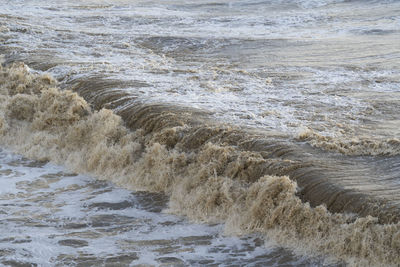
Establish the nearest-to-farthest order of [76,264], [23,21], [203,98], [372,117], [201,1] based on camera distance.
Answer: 1. [76,264]
2. [372,117]
3. [203,98]
4. [23,21]
5. [201,1]

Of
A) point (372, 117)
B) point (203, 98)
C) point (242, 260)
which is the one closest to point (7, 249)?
point (242, 260)

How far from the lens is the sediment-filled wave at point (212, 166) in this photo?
7.04m

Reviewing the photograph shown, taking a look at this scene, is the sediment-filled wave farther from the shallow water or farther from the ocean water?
the shallow water

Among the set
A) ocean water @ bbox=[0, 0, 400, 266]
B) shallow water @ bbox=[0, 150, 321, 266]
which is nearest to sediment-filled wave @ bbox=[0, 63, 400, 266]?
ocean water @ bbox=[0, 0, 400, 266]

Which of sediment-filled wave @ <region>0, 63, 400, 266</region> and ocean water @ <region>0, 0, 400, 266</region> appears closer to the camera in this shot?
sediment-filled wave @ <region>0, 63, 400, 266</region>

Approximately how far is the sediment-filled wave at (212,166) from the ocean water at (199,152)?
0.02 m

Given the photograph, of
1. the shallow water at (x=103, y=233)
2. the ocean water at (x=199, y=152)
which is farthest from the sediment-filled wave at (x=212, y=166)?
the shallow water at (x=103, y=233)

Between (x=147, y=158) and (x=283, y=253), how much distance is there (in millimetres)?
3218

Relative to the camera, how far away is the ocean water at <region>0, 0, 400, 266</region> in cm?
720

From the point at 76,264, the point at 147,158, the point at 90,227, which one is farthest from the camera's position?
the point at 147,158

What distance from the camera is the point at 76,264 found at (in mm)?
6988

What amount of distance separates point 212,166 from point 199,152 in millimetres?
529

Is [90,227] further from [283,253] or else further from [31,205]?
[283,253]

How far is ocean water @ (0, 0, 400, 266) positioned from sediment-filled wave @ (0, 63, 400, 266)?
2cm
